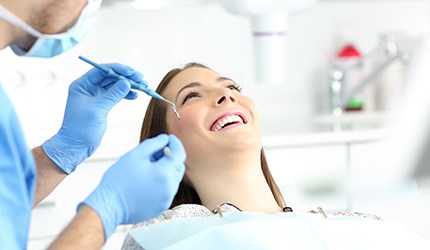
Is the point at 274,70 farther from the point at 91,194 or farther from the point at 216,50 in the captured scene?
the point at 91,194

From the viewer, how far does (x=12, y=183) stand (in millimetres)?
1169

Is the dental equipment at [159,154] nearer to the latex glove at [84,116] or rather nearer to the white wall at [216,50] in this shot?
the latex glove at [84,116]

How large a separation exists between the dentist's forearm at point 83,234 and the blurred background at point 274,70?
139cm

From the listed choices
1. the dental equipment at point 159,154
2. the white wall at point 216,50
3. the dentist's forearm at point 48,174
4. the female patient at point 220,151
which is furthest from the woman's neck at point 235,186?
the white wall at point 216,50

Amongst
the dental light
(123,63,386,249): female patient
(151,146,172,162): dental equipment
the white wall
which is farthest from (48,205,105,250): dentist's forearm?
the white wall

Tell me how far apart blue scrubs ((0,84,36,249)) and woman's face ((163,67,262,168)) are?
0.65 meters

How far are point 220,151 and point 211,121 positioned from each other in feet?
0.25

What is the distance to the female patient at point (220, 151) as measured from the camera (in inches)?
70.0

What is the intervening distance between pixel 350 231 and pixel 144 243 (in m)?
0.43

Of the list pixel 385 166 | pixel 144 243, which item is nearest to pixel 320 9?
pixel 144 243

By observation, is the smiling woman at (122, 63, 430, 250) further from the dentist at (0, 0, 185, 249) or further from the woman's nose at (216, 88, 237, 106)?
the dentist at (0, 0, 185, 249)

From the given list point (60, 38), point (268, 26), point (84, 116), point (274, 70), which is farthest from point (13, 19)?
point (274, 70)

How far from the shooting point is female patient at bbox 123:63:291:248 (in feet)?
5.83

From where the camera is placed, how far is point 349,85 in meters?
3.30
